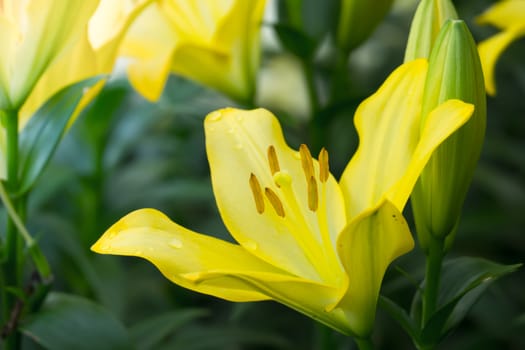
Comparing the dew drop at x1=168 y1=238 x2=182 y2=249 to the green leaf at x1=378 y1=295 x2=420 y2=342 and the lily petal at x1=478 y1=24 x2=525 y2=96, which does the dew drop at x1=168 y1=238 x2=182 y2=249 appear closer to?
the green leaf at x1=378 y1=295 x2=420 y2=342

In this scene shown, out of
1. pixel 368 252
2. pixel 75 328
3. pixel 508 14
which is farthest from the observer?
pixel 508 14

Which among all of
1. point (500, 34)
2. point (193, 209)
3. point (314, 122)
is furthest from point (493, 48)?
point (193, 209)

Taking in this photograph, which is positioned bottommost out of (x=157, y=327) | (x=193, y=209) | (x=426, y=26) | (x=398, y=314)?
(x=193, y=209)

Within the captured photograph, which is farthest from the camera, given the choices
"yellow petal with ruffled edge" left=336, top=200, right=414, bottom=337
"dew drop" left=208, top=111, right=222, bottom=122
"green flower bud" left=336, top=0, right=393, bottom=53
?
"green flower bud" left=336, top=0, right=393, bottom=53

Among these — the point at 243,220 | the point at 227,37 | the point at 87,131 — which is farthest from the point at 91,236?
the point at 243,220

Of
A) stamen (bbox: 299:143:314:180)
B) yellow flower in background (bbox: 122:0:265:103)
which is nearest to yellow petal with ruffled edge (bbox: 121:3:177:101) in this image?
yellow flower in background (bbox: 122:0:265:103)

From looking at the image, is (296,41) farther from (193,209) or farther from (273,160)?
(193,209)

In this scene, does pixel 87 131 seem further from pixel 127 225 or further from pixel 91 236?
pixel 127 225

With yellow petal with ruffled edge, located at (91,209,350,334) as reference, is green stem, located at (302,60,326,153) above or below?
below
